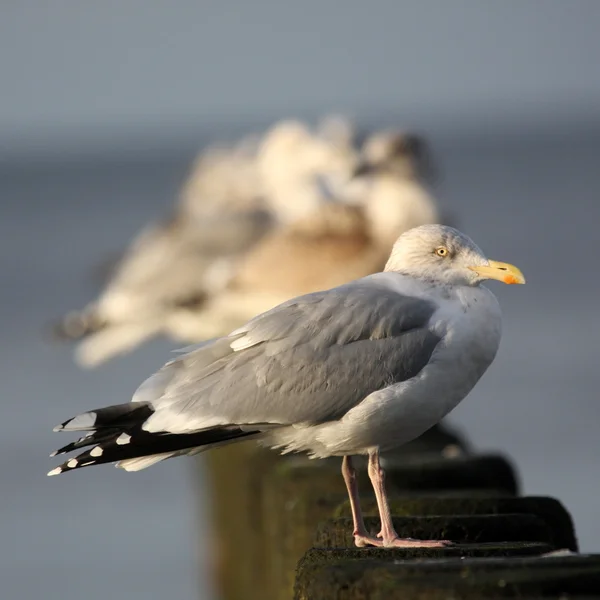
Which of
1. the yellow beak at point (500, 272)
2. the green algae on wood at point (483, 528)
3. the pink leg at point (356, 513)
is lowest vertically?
the green algae on wood at point (483, 528)

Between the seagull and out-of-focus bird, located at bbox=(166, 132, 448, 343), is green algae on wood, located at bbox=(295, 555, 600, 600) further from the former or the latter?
out-of-focus bird, located at bbox=(166, 132, 448, 343)

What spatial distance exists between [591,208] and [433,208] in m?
27.7

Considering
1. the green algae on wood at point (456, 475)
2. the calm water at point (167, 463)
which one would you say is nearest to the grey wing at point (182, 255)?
the calm water at point (167, 463)

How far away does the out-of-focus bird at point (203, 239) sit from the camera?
422 inches

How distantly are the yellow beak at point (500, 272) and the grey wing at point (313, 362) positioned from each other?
217 millimetres

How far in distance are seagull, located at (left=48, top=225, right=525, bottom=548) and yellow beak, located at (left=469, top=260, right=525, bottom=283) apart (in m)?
0.09

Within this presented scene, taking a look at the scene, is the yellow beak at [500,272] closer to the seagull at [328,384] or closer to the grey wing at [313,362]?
the seagull at [328,384]

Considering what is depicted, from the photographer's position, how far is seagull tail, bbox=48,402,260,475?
437 centimetres

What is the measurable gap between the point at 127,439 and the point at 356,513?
0.63 meters

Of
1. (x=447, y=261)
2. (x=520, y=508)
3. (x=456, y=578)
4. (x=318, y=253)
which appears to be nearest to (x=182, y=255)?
(x=318, y=253)

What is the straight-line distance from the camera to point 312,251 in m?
10.1

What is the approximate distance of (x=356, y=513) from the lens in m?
4.35

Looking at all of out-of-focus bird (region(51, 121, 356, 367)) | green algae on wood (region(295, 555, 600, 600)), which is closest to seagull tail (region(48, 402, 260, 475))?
green algae on wood (region(295, 555, 600, 600))

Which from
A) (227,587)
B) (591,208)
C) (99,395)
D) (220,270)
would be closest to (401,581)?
(227,587)
